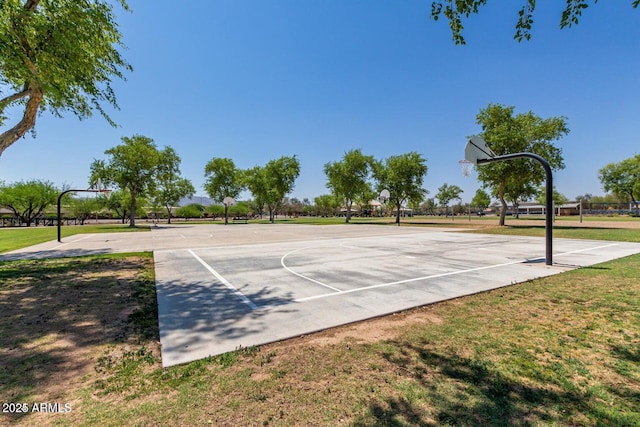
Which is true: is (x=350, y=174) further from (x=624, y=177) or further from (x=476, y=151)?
(x=624, y=177)

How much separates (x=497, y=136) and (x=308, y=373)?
29.5m

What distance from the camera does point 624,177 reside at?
60.5m

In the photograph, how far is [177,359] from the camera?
10.8 feet

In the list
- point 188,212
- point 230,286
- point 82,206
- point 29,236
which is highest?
point 82,206

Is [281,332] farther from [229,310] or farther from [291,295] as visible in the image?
[291,295]

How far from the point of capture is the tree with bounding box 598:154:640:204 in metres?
57.6

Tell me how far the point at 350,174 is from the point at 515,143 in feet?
81.4

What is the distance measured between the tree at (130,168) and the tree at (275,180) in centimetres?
2090

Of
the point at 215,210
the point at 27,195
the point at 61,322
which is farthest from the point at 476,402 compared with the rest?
the point at 215,210

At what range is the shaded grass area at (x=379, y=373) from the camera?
232cm

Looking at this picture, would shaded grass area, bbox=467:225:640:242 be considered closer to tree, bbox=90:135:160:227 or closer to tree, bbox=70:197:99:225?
tree, bbox=90:135:160:227

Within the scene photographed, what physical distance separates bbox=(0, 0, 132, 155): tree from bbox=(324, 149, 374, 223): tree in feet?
129

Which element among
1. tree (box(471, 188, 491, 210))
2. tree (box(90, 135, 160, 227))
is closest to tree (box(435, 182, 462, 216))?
tree (box(471, 188, 491, 210))

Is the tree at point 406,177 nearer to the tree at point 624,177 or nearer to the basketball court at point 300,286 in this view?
the basketball court at point 300,286
